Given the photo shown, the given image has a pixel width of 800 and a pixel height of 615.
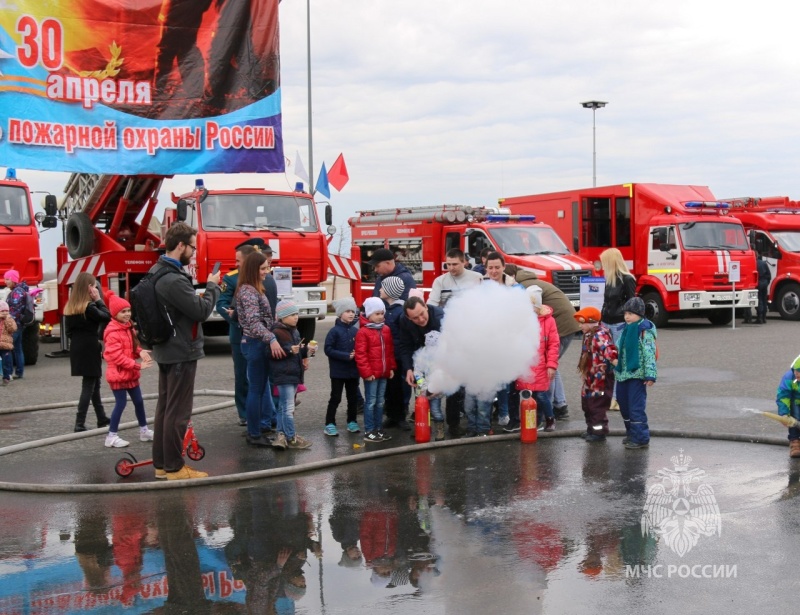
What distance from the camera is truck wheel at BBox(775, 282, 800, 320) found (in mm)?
24906

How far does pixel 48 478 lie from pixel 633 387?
543cm

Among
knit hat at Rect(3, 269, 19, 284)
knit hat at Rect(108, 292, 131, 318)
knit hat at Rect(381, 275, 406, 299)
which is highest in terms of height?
knit hat at Rect(3, 269, 19, 284)

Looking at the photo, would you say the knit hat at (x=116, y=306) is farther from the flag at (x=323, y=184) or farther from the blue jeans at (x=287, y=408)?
the flag at (x=323, y=184)

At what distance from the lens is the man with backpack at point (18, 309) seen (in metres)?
15.3

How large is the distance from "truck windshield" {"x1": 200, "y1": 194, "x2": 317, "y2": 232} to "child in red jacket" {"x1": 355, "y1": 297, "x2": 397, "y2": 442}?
28.0ft

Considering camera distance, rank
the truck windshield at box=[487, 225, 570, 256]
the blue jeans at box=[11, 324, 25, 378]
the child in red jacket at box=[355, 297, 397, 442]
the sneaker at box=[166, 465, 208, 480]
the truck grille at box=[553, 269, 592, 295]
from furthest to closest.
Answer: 1. the truck windshield at box=[487, 225, 570, 256]
2. the truck grille at box=[553, 269, 592, 295]
3. the blue jeans at box=[11, 324, 25, 378]
4. the child in red jacket at box=[355, 297, 397, 442]
5. the sneaker at box=[166, 465, 208, 480]

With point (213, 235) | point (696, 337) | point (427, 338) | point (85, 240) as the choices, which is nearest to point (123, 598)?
point (427, 338)

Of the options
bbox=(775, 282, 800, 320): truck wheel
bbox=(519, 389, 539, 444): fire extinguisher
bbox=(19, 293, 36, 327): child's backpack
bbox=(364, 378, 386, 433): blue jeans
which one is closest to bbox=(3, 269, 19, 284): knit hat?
bbox=(19, 293, 36, 327): child's backpack

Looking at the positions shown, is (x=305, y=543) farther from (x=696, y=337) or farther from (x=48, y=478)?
(x=696, y=337)

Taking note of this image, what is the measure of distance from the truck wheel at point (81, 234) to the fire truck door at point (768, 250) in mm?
17122

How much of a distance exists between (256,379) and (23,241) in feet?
32.1

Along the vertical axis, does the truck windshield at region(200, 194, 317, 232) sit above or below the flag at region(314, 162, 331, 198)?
below

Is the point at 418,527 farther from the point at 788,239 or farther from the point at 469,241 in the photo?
the point at 788,239

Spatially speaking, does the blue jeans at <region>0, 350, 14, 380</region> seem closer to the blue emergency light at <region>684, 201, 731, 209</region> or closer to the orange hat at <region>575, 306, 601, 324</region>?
the orange hat at <region>575, 306, 601, 324</region>
